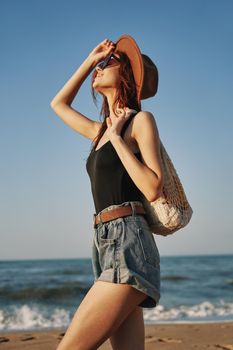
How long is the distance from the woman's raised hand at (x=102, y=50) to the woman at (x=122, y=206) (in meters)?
0.01

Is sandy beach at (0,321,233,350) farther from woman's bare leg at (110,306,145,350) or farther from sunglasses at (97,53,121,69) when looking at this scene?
sunglasses at (97,53,121,69)

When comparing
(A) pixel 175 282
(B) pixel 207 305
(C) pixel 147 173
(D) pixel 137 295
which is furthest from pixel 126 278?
(A) pixel 175 282

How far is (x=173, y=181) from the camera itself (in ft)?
8.41

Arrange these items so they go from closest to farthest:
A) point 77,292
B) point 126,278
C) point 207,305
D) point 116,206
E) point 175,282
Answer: point 126,278, point 116,206, point 207,305, point 77,292, point 175,282

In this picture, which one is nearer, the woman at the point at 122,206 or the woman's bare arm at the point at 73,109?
the woman at the point at 122,206

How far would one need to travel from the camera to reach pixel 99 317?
2.31m

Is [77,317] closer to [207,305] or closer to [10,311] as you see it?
[10,311]

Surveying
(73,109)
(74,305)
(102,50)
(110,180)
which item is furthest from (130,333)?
(74,305)

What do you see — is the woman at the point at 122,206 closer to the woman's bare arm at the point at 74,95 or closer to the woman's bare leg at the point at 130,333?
the woman's bare leg at the point at 130,333

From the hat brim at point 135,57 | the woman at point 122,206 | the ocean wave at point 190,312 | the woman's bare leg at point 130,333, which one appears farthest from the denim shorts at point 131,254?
the ocean wave at point 190,312

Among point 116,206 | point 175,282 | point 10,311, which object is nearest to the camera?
point 116,206

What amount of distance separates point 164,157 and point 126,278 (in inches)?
25.9

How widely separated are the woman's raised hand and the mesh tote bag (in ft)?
2.24

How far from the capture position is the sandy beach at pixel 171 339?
19.2 feet
